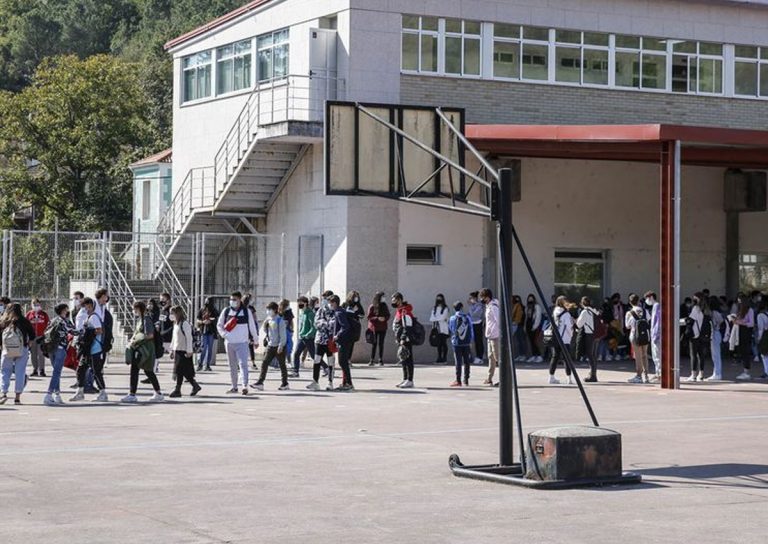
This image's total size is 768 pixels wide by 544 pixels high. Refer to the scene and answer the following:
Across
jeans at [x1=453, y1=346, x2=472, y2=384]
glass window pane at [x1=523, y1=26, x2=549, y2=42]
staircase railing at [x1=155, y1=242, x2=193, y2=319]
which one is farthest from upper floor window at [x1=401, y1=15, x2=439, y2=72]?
jeans at [x1=453, y1=346, x2=472, y2=384]

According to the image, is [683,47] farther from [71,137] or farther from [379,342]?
[71,137]

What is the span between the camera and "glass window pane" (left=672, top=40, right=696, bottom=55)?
124 feet

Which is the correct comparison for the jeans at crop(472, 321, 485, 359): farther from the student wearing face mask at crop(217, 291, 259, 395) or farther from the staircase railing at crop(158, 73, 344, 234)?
the student wearing face mask at crop(217, 291, 259, 395)

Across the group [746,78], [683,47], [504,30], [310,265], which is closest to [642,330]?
[310,265]

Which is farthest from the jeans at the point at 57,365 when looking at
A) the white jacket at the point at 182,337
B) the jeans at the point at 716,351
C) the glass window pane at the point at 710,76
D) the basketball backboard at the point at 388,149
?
the glass window pane at the point at 710,76

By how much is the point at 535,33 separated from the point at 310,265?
8694mm

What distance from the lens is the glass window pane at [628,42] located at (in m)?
36.8

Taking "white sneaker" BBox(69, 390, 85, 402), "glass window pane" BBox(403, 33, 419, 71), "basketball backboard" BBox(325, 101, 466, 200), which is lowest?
"white sneaker" BBox(69, 390, 85, 402)

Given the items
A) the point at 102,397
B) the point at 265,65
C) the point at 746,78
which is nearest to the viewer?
the point at 102,397

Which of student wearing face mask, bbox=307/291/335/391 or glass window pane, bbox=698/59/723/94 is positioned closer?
student wearing face mask, bbox=307/291/335/391

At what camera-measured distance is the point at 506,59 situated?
3534 cm

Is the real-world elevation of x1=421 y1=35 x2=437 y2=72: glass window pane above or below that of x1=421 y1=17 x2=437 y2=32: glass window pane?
below

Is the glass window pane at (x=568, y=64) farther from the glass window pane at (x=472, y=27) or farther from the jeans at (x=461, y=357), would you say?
the jeans at (x=461, y=357)

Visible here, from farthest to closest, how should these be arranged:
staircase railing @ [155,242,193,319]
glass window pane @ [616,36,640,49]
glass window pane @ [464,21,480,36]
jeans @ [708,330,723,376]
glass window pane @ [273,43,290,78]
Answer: glass window pane @ [616,36,640,49] < glass window pane @ [273,43,290,78] < staircase railing @ [155,242,193,319] < glass window pane @ [464,21,480,36] < jeans @ [708,330,723,376]
